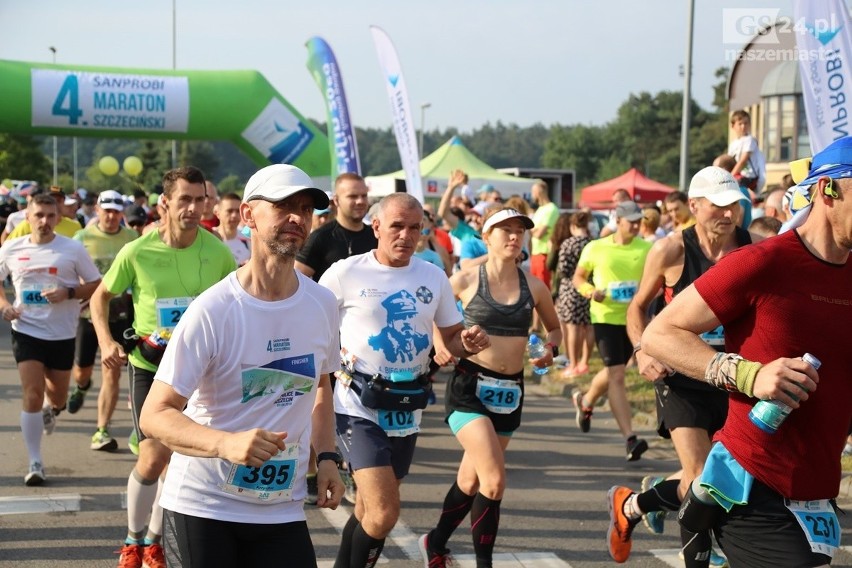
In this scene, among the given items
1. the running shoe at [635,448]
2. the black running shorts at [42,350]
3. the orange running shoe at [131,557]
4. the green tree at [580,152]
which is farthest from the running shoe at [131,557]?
the green tree at [580,152]

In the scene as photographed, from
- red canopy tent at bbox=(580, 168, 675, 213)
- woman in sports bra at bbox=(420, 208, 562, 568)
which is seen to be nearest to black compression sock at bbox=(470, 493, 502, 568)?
woman in sports bra at bbox=(420, 208, 562, 568)

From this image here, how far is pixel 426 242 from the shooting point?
11180 mm

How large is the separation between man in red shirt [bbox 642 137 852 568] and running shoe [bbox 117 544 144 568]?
10.6 feet

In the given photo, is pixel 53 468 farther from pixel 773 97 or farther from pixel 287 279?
pixel 773 97

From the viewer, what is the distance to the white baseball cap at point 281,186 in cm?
351

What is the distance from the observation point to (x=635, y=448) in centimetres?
890

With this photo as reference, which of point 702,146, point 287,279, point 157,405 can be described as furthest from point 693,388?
point 702,146

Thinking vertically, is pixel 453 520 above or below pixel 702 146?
below

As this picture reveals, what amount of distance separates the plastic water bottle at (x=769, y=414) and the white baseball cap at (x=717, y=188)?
234 centimetres

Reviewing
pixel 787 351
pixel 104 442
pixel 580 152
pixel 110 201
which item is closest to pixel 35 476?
pixel 104 442

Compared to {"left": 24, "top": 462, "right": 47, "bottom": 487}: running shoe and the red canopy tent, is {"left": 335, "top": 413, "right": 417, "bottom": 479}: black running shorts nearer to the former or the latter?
{"left": 24, "top": 462, "right": 47, "bottom": 487}: running shoe

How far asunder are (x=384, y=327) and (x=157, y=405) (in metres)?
2.26

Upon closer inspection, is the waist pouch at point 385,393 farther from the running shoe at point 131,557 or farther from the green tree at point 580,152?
the green tree at point 580,152

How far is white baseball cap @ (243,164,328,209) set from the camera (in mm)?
3510
